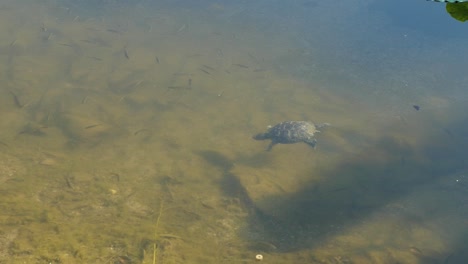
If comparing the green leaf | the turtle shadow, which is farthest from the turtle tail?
the green leaf

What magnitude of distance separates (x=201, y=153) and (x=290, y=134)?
176cm

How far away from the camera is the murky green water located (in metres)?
4.73

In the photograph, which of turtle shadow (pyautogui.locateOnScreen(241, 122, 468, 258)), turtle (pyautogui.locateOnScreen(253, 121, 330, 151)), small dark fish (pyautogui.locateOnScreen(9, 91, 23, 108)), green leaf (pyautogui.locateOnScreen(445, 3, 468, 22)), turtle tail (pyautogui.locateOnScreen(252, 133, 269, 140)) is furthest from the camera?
turtle tail (pyautogui.locateOnScreen(252, 133, 269, 140))

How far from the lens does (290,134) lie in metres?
7.80

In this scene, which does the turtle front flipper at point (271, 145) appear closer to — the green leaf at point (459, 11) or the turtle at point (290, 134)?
the turtle at point (290, 134)

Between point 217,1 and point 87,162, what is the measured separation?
9.31 m

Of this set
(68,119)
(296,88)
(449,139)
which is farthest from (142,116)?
(449,139)

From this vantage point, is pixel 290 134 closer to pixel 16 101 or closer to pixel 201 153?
pixel 201 153

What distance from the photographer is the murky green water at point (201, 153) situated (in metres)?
4.73

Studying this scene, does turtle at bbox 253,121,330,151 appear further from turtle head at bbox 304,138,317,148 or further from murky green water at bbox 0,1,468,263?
murky green water at bbox 0,1,468,263

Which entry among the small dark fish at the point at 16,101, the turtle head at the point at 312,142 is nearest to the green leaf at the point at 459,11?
the turtle head at the point at 312,142

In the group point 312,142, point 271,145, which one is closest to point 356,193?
point 312,142

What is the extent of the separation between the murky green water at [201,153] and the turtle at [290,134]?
19 centimetres

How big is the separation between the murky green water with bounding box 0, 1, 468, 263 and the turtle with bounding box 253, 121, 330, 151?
0.19m
